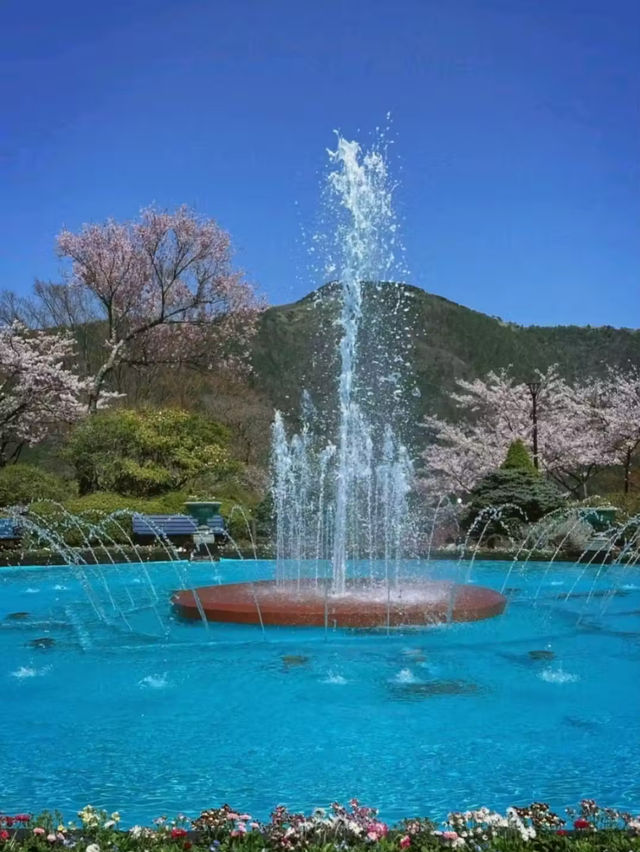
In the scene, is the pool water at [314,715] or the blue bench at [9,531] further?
the blue bench at [9,531]

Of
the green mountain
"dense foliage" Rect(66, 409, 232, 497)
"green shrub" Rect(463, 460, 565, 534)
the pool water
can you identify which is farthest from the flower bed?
the green mountain

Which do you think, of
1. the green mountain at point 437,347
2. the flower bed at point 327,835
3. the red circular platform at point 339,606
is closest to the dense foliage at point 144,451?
the red circular platform at point 339,606

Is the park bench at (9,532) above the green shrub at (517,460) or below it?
below

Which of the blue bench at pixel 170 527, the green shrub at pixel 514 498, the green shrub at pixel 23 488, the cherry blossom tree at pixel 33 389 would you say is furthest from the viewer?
the cherry blossom tree at pixel 33 389

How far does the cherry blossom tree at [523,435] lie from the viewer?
2742 centimetres

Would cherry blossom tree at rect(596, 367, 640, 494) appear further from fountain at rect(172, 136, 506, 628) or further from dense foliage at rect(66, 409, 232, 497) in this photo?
dense foliage at rect(66, 409, 232, 497)

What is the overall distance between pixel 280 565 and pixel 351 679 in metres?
7.65

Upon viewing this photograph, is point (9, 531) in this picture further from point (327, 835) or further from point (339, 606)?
point (327, 835)

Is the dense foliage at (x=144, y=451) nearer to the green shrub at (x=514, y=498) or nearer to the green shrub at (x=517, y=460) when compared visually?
the green shrub at (x=514, y=498)

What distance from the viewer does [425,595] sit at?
1040 cm

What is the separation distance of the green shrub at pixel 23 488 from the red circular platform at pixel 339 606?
28.7 feet

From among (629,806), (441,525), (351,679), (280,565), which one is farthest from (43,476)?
(629,806)

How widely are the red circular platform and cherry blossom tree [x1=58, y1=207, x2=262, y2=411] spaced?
16.7m

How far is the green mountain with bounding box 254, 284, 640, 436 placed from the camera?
4353 cm
